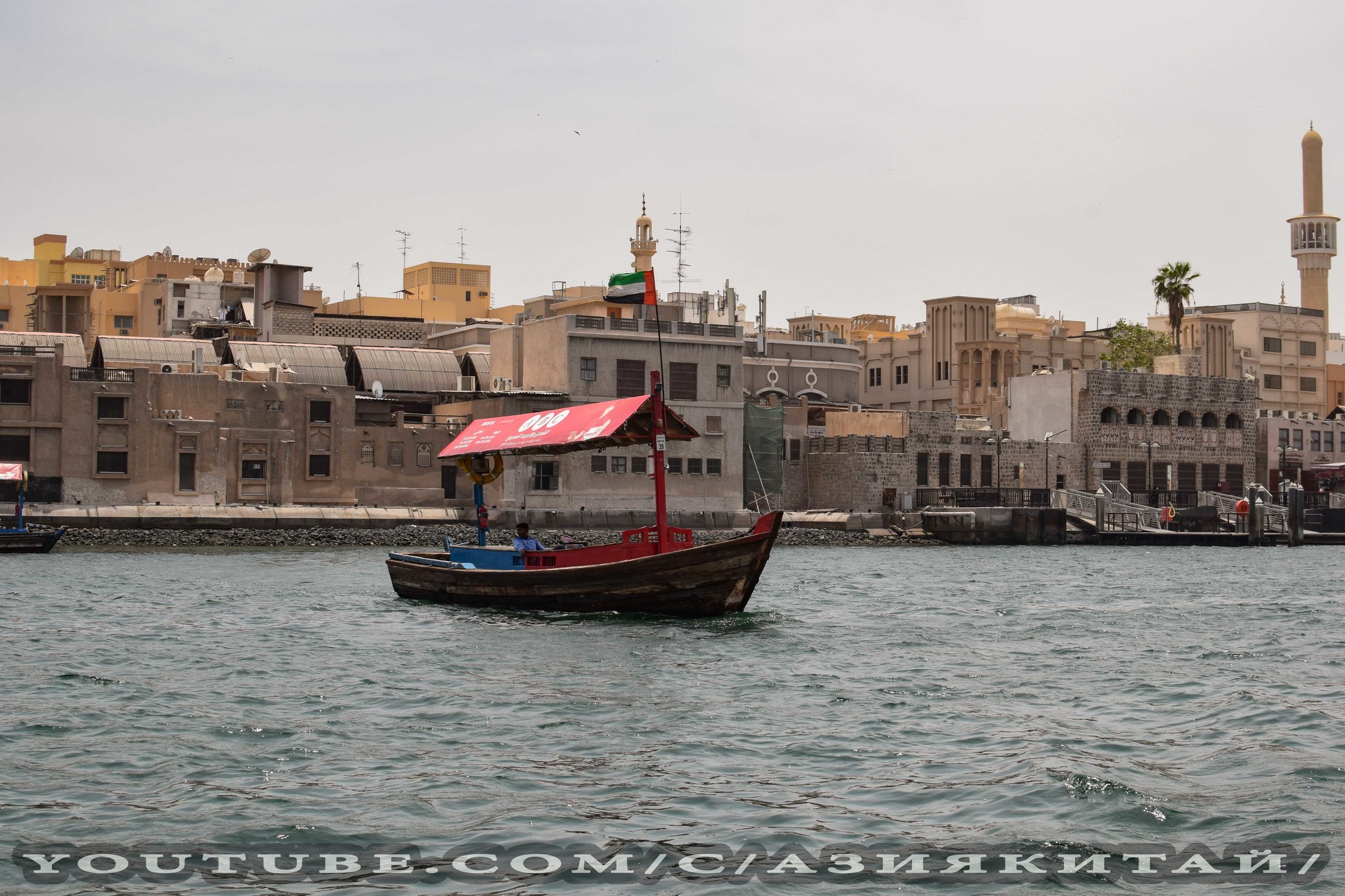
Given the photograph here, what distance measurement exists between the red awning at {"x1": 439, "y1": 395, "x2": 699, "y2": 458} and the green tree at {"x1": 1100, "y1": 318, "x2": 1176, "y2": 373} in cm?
5480

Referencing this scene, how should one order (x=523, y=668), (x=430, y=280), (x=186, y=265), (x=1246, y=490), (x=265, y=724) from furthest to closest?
(x=430, y=280), (x=186, y=265), (x=1246, y=490), (x=523, y=668), (x=265, y=724)

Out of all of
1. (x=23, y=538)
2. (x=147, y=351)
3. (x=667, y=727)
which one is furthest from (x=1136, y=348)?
(x=667, y=727)

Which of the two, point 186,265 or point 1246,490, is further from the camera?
point 186,265

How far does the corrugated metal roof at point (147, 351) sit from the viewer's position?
61406 millimetres

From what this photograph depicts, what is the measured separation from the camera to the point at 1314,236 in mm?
99562

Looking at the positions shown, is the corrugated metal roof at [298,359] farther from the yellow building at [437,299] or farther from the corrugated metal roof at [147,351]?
the yellow building at [437,299]

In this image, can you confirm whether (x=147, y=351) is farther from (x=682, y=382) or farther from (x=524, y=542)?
(x=524, y=542)

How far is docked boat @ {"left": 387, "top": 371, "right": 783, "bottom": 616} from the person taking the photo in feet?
88.0

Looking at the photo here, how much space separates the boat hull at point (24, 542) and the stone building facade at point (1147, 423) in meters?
46.7

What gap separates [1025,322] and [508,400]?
4438 centimetres

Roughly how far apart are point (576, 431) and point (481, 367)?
126ft

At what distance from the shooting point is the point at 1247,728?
1678 cm

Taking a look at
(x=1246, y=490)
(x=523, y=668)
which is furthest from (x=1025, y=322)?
(x=523, y=668)

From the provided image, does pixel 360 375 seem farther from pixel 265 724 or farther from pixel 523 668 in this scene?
pixel 265 724
